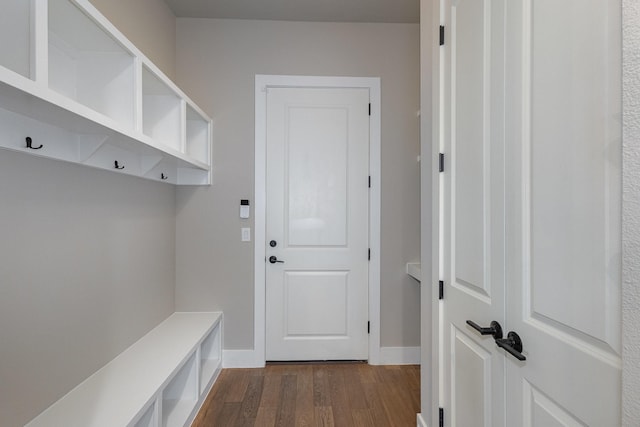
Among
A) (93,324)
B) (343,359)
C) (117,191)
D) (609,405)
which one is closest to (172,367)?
(93,324)

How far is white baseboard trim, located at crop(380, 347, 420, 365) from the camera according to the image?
8.95 feet

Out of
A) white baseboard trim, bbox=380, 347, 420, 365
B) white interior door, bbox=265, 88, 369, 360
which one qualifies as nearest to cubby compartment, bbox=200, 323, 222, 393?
white interior door, bbox=265, 88, 369, 360

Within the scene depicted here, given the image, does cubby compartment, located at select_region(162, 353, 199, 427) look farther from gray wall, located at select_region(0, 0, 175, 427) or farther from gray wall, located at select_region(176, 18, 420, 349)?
gray wall, located at select_region(176, 18, 420, 349)

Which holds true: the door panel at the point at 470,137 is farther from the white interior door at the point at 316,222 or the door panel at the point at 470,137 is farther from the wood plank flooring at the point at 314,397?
the white interior door at the point at 316,222

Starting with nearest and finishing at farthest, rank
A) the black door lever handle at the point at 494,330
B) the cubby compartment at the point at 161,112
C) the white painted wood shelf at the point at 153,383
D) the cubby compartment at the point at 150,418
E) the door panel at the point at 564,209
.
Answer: the door panel at the point at 564,209 → the black door lever handle at the point at 494,330 → the white painted wood shelf at the point at 153,383 → the cubby compartment at the point at 150,418 → the cubby compartment at the point at 161,112

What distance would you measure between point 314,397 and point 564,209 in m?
2.04

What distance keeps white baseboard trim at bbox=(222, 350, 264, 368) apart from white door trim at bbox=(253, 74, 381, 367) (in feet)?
0.05

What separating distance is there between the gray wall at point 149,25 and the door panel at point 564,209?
2.00m

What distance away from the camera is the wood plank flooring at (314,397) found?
2.00 metres

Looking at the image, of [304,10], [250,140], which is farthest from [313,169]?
[304,10]

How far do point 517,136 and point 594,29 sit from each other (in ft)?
1.02

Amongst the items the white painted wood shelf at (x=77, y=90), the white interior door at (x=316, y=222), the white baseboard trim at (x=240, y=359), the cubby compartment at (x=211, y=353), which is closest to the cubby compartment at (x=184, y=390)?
the cubby compartment at (x=211, y=353)

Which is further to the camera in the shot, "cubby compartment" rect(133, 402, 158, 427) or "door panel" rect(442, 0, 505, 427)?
"cubby compartment" rect(133, 402, 158, 427)

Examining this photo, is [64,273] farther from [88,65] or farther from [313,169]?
[313,169]
